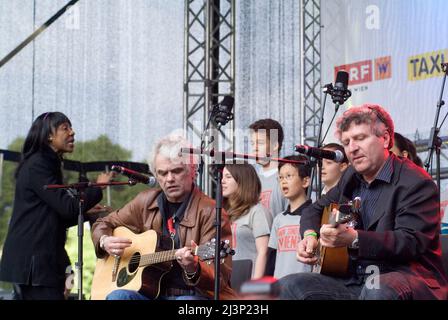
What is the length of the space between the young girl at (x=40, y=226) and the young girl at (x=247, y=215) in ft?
2.75

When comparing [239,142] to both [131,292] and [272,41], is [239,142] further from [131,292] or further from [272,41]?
[131,292]

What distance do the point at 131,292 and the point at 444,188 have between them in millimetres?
2681

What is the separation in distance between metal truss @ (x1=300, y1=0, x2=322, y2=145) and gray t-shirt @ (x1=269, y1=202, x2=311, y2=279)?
83.2 inches

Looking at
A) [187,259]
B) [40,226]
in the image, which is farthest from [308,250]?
[40,226]

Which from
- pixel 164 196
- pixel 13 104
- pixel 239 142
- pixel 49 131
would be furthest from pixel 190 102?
pixel 164 196

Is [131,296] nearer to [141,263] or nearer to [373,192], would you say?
[141,263]

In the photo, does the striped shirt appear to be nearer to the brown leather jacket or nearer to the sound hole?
the brown leather jacket

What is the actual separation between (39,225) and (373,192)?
2421 millimetres

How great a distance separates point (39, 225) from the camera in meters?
4.70

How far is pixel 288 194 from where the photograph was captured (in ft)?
15.4

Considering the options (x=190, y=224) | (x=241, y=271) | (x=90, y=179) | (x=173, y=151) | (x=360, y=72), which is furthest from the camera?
(x=90, y=179)

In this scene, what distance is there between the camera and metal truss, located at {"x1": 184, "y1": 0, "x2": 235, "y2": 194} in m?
7.00

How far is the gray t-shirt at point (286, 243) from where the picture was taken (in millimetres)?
4449

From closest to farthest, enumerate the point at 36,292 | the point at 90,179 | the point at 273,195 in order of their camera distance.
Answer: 1. the point at 36,292
2. the point at 273,195
3. the point at 90,179
